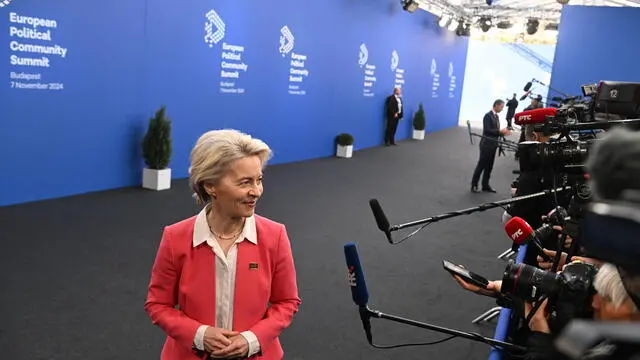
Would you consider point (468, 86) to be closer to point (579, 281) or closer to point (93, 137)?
point (93, 137)

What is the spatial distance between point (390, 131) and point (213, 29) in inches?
282

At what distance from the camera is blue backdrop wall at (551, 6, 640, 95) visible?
11.3 metres

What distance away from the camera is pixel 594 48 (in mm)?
11719

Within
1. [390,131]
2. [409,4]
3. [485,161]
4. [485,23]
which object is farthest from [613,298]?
[485,23]

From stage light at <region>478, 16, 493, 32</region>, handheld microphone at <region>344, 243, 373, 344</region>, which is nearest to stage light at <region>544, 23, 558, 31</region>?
stage light at <region>478, 16, 493, 32</region>

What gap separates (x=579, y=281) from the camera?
109 cm

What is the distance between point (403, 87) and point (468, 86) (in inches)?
362

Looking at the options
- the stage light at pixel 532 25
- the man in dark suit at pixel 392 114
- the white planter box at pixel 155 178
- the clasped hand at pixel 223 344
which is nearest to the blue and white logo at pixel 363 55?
the man in dark suit at pixel 392 114

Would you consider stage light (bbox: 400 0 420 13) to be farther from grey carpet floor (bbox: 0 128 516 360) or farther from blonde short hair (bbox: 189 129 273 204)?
blonde short hair (bbox: 189 129 273 204)

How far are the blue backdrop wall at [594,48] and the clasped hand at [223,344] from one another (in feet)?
39.1

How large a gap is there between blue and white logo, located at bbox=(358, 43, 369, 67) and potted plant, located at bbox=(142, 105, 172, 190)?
6.25 meters

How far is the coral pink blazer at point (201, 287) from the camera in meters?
1.66

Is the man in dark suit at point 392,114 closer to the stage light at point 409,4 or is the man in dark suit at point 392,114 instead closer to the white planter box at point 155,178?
the stage light at point 409,4

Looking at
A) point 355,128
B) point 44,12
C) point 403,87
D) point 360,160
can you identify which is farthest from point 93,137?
point 403,87
